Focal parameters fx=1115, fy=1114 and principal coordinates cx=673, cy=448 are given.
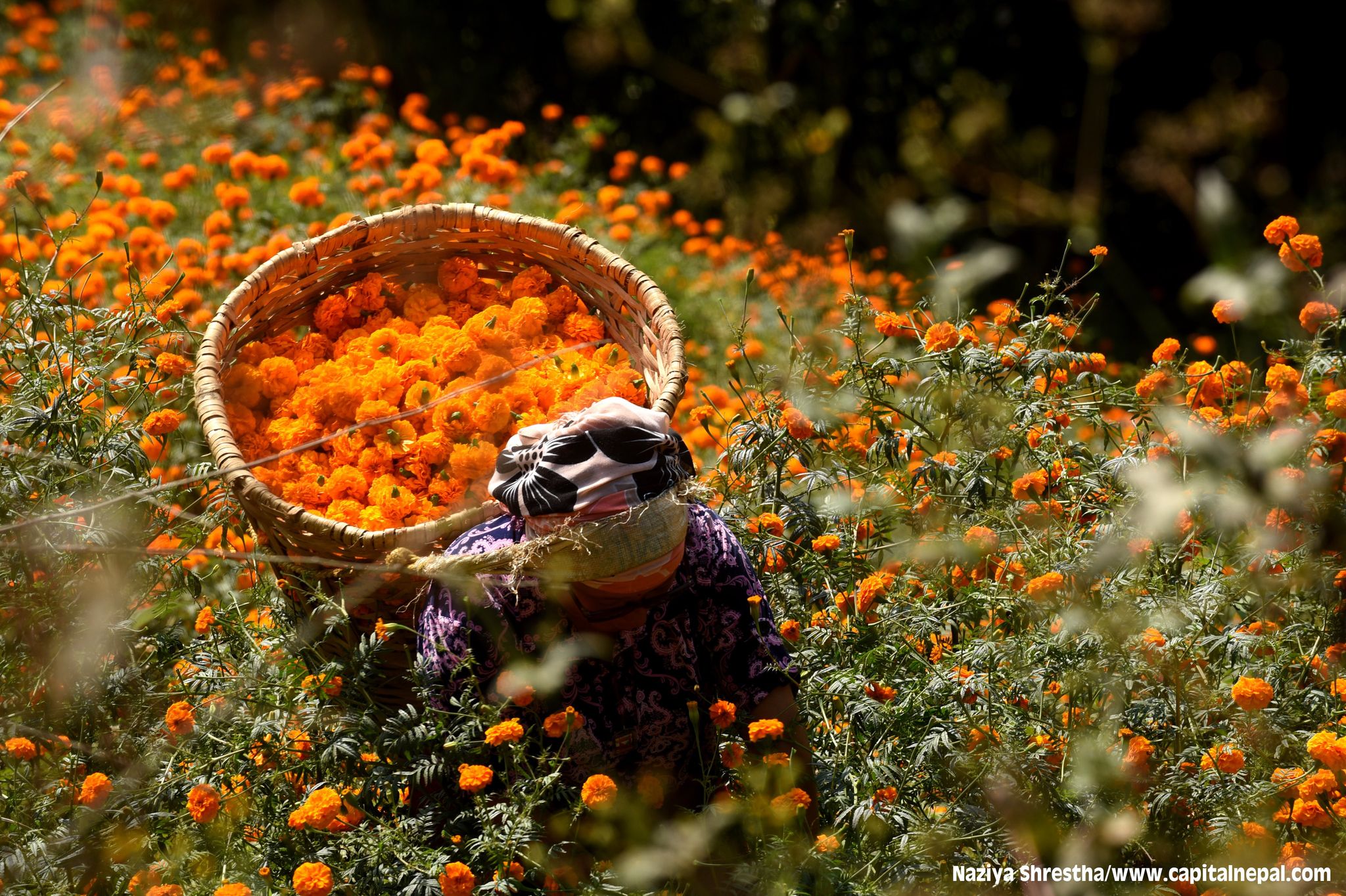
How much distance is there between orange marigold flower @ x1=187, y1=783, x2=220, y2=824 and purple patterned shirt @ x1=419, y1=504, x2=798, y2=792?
43 cm

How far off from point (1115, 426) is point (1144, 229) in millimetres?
2480

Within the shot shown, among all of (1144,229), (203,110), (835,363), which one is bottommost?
(1144,229)

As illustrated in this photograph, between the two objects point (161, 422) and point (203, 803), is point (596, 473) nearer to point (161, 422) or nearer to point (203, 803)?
point (203, 803)

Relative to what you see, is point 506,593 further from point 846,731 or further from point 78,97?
point 78,97

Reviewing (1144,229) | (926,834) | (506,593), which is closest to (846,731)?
(926,834)

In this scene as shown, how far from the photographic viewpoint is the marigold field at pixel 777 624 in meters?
1.64

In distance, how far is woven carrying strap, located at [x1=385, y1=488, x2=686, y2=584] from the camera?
1.74 meters

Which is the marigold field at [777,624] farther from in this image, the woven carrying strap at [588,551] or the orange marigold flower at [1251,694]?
the woven carrying strap at [588,551]

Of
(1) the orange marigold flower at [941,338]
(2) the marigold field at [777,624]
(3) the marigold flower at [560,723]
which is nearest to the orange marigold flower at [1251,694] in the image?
(2) the marigold field at [777,624]

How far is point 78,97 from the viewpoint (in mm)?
1628

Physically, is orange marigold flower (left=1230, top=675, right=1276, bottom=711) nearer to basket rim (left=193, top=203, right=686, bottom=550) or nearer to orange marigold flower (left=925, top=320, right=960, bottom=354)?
orange marigold flower (left=925, top=320, right=960, bottom=354)

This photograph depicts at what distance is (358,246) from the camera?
8.54 feet

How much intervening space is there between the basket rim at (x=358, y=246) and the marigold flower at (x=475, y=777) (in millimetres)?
471

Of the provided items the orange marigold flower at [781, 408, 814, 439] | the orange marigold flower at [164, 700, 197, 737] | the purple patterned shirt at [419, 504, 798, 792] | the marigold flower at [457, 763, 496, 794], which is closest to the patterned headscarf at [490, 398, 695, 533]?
the purple patterned shirt at [419, 504, 798, 792]
